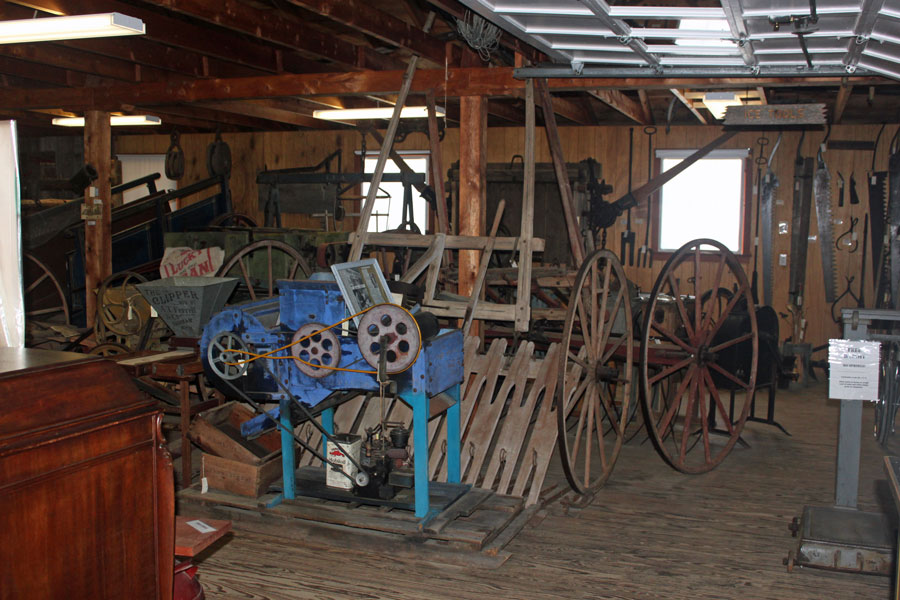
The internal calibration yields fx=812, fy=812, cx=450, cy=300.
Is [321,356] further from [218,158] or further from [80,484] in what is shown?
[218,158]

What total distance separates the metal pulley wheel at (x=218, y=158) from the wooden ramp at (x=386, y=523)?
593 centimetres

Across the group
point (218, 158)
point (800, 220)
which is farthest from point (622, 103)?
point (218, 158)

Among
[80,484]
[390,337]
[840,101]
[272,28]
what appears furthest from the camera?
[840,101]

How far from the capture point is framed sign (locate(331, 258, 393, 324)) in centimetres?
395

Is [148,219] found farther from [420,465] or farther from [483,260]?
[420,465]

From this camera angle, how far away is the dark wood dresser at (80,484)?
1.85 m

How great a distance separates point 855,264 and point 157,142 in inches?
355

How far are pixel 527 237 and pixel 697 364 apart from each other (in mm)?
1493

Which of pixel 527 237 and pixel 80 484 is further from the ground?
pixel 527 237

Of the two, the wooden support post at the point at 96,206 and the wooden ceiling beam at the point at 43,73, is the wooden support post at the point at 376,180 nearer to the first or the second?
the wooden support post at the point at 96,206

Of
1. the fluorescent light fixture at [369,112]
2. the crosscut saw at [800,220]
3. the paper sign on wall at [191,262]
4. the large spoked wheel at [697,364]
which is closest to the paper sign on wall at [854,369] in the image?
the large spoked wheel at [697,364]

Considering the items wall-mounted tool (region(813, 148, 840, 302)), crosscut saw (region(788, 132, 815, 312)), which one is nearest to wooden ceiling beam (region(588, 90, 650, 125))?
crosscut saw (region(788, 132, 815, 312))

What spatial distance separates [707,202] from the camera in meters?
9.04

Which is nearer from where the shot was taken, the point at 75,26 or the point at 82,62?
the point at 75,26
